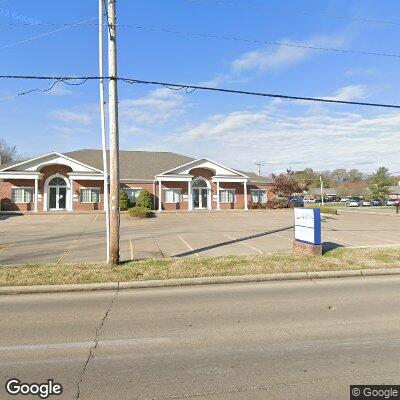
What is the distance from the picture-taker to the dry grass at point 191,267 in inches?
329

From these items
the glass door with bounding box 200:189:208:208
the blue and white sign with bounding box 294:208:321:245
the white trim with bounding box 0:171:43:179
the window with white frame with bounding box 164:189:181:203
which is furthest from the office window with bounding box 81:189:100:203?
the blue and white sign with bounding box 294:208:321:245

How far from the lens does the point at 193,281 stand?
8.33m

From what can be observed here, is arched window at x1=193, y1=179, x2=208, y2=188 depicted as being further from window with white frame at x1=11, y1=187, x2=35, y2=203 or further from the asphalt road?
the asphalt road

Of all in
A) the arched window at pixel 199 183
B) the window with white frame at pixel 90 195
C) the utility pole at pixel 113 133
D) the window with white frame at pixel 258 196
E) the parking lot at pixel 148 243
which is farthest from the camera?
the window with white frame at pixel 258 196

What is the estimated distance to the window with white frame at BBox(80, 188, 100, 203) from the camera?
106 ft

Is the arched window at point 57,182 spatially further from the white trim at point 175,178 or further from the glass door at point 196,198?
the glass door at point 196,198

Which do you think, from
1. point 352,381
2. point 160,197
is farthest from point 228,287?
point 160,197

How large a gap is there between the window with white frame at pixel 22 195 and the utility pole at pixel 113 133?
2517 cm

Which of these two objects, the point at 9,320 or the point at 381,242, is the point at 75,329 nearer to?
the point at 9,320

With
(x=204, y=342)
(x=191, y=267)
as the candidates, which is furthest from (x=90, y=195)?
(x=204, y=342)

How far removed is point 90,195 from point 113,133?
2405 cm

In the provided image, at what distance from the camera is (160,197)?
33.6m

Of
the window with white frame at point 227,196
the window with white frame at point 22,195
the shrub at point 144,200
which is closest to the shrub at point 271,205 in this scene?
the window with white frame at point 227,196

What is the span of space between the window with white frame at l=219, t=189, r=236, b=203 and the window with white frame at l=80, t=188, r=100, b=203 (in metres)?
12.7
